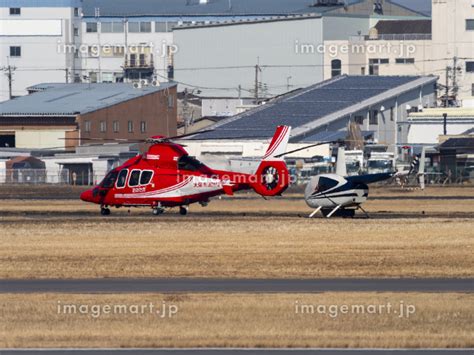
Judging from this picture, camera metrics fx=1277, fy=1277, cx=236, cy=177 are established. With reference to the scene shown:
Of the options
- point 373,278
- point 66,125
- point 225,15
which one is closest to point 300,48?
point 225,15

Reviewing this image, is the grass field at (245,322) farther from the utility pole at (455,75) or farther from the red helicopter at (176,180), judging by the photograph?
the utility pole at (455,75)

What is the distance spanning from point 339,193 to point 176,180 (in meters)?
6.41

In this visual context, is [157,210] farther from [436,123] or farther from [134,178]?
[436,123]

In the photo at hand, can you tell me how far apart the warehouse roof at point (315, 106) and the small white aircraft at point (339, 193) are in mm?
45272

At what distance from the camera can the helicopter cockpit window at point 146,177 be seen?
47406 millimetres

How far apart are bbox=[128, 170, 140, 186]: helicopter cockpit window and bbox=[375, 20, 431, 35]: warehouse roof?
92.0m

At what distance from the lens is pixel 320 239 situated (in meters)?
35.7

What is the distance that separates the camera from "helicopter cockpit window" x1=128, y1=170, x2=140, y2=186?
47594 mm

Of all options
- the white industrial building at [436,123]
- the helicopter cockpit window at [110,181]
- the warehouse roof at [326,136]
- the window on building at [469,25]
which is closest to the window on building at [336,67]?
the window on building at [469,25]

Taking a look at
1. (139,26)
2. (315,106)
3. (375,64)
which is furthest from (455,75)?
(139,26)

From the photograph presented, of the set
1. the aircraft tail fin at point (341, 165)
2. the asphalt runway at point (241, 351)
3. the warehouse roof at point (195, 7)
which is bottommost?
the asphalt runway at point (241, 351)

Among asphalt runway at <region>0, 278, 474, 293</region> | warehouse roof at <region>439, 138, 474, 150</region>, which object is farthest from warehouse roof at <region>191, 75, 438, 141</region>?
asphalt runway at <region>0, 278, 474, 293</region>

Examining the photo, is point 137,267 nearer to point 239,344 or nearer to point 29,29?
point 239,344

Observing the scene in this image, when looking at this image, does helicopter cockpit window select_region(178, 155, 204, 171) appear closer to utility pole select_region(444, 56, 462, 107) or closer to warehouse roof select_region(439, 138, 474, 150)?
warehouse roof select_region(439, 138, 474, 150)
